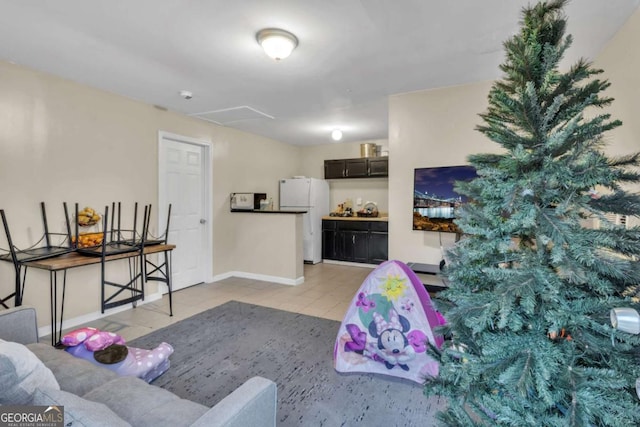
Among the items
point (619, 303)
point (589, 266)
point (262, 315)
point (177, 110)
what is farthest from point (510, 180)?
point (177, 110)

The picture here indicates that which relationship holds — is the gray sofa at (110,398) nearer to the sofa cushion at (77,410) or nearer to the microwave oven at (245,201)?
the sofa cushion at (77,410)

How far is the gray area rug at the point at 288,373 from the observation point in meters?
1.90

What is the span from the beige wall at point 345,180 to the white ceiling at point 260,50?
9.18 ft

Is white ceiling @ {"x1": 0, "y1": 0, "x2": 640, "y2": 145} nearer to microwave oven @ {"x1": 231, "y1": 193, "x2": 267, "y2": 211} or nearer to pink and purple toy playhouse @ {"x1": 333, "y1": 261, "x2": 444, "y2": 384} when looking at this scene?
pink and purple toy playhouse @ {"x1": 333, "y1": 261, "x2": 444, "y2": 384}

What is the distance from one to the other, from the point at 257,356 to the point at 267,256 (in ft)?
8.26

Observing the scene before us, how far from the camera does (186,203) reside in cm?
462

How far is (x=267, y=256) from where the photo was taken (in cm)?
504

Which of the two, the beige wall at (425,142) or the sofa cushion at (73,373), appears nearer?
the sofa cushion at (73,373)

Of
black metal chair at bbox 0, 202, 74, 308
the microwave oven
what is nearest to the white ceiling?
black metal chair at bbox 0, 202, 74, 308

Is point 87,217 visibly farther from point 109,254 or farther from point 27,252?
point 109,254

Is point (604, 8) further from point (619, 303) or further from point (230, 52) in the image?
point (230, 52)

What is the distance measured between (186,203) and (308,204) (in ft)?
7.84

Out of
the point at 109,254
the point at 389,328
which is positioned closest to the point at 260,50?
the point at 109,254

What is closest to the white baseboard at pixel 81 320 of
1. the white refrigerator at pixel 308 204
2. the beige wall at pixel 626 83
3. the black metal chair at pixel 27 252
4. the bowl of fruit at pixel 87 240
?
the black metal chair at pixel 27 252
